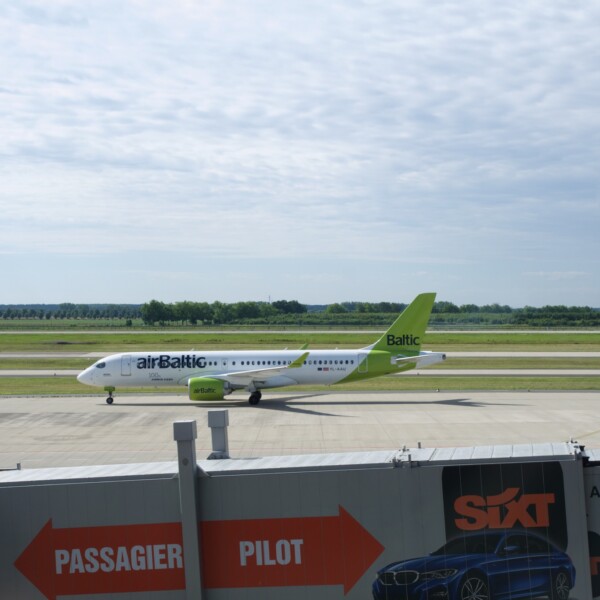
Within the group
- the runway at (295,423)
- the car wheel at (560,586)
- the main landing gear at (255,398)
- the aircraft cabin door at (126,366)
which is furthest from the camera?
the aircraft cabin door at (126,366)

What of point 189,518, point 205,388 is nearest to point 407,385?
point 205,388

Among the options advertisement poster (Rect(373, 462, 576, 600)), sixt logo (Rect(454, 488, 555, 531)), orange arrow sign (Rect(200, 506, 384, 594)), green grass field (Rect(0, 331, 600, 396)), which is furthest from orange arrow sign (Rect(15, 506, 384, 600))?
green grass field (Rect(0, 331, 600, 396))

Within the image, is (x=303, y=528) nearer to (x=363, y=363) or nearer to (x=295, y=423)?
(x=295, y=423)

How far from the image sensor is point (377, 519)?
13180mm

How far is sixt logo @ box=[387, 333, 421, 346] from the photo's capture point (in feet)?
176

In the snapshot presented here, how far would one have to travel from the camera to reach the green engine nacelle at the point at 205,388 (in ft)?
168

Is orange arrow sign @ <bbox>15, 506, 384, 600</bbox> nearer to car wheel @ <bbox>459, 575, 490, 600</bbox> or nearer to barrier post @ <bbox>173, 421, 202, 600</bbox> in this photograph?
barrier post @ <bbox>173, 421, 202, 600</bbox>

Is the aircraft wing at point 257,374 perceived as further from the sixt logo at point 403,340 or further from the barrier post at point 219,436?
the barrier post at point 219,436

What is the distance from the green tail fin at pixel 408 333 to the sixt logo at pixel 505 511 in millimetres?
40495

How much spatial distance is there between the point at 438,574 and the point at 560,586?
7.14 feet

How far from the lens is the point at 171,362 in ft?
175

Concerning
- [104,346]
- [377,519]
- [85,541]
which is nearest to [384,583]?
[377,519]

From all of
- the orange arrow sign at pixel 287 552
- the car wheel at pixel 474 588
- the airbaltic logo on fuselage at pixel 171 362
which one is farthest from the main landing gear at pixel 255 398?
the car wheel at pixel 474 588

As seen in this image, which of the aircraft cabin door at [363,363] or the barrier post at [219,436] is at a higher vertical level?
the barrier post at [219,436]
